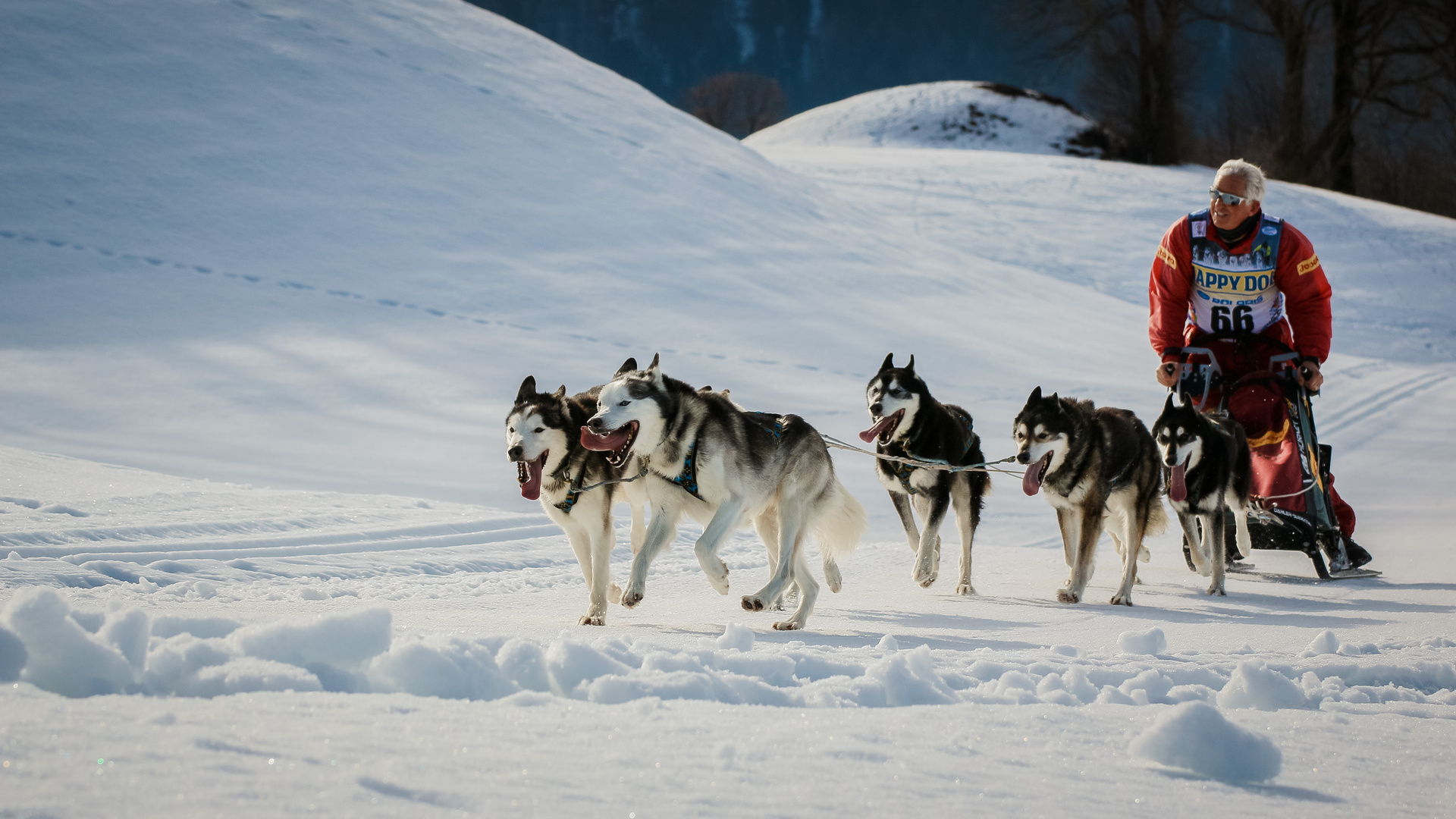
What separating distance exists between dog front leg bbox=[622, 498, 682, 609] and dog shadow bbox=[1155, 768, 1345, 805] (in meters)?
2.07

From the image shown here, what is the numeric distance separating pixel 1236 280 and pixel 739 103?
60.1 meters

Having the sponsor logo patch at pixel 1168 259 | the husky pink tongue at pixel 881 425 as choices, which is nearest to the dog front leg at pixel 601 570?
the husky pink tongue at pixel 881 425

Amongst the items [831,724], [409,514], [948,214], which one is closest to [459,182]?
[409,514]

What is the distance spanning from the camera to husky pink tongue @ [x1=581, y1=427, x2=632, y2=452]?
4031 mm

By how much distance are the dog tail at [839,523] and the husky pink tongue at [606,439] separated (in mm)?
1032

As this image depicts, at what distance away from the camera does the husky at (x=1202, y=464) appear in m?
5.25

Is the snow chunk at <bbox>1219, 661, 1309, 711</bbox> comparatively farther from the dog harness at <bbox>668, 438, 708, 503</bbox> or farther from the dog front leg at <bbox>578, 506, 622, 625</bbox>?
the dog front leg at <bbox>578, 506, 622, 625</bbox>

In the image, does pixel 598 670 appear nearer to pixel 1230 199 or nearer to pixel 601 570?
pixel 601 570

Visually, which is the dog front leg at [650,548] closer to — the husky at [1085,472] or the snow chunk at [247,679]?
the snow chunk at [247,679]

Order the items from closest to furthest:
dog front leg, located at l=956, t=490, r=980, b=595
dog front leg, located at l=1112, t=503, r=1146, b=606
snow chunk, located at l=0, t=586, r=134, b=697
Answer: snow chunk, located at l=0, t=586, r=134, b=697
dog front leg, located at l=1112, t=503, r=1146, b=606
dog front leg, located at l=956, t=490, r=980, b=595

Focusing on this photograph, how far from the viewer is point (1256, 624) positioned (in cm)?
437

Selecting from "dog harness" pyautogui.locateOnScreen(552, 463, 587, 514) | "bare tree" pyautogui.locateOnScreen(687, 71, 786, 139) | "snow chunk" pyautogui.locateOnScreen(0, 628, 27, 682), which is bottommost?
"snow chunk" pyautogui.locateOnScreen(0, 628, 27, 682)

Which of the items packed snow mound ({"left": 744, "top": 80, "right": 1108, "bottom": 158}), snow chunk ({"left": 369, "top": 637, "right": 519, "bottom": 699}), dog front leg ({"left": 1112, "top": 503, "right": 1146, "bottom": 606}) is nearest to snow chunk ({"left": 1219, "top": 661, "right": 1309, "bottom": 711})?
snow chunk ({"left": 369, "top": 637, "right": 519, "bottom": 699})

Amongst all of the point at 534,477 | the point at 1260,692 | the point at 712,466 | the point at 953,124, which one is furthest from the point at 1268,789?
the point at 953,124
